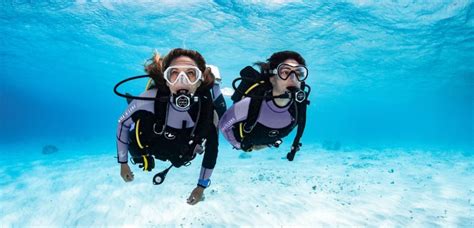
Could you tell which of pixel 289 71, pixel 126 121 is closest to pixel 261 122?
pixel 289 71

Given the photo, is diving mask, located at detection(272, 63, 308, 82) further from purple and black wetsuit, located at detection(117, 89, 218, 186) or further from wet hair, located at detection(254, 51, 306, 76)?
purple and black wetsuit, located at detection(117, 89, 218, 186)

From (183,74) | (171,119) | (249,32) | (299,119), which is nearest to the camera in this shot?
(183,74)

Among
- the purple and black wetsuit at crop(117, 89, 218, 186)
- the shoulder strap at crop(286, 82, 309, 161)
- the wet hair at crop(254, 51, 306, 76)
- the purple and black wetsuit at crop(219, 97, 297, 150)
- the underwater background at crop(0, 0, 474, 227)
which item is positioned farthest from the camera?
the underwater background at crop(0, 0, 474, 227)

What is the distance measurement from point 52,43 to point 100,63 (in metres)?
7.77

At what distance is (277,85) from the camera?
4492 millimetres

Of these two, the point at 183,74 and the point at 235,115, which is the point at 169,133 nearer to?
the point at 183,74

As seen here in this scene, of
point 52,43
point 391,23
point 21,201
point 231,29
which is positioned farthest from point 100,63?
point 391,23

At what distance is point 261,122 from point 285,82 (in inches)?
38.2

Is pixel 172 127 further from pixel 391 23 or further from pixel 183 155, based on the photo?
pixel 391 23

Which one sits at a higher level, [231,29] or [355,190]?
[231,29]

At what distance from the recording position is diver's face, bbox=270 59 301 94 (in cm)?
430

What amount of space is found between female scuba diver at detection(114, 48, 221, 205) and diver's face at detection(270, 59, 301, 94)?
1.09 metres

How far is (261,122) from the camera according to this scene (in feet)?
16.2

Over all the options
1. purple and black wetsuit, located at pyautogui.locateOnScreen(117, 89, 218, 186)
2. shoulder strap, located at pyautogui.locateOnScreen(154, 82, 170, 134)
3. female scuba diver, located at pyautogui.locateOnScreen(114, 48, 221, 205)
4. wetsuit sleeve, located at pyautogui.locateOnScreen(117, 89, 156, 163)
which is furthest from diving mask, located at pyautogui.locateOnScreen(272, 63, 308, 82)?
wetsuit sleeve, located at pyautogui.locateOnScreen(117, 89, 156, 163)
